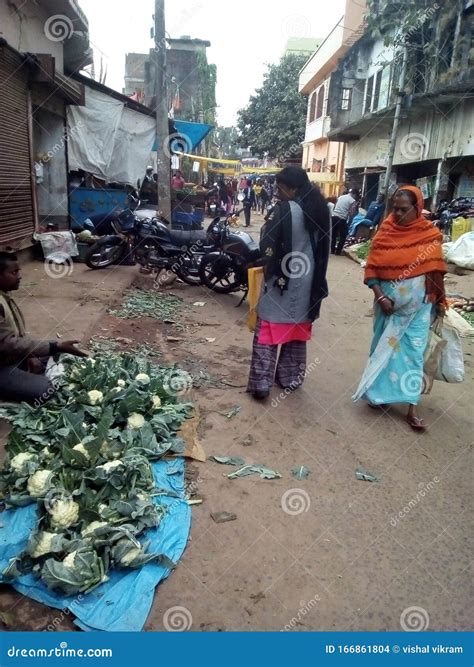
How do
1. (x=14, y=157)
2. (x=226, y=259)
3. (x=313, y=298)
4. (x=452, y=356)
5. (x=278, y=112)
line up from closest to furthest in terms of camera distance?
(x=452, y=356), (x=313, y=298), (x=226, y=259), (x=14, y=157), (x=278, y=112)

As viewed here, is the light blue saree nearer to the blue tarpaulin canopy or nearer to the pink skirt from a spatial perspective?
the pink skirt

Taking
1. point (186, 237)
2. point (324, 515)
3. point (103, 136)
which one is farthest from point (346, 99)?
point (324, 515)

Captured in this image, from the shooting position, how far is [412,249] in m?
3.63

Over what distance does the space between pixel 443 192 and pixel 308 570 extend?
44.1 ft

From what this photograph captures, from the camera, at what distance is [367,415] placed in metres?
4.05

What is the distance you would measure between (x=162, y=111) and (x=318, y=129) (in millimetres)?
18571

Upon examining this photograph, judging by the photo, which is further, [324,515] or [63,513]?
[324,515]

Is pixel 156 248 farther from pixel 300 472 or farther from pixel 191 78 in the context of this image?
pixel 191 78

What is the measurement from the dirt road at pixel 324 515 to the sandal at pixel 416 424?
0.06 m

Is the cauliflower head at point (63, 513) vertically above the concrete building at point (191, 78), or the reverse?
the concrete building at point (191, 78)

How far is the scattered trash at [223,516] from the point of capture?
107 inches

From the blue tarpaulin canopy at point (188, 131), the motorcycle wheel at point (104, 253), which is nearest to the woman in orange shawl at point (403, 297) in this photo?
the motorcycle wheel at point (104, 253)

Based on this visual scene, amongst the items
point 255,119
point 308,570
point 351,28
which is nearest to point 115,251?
point 308,570

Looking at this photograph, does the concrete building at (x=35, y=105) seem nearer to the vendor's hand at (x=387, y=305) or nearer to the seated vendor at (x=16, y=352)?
the seated vendor at (x=16, y=352)
